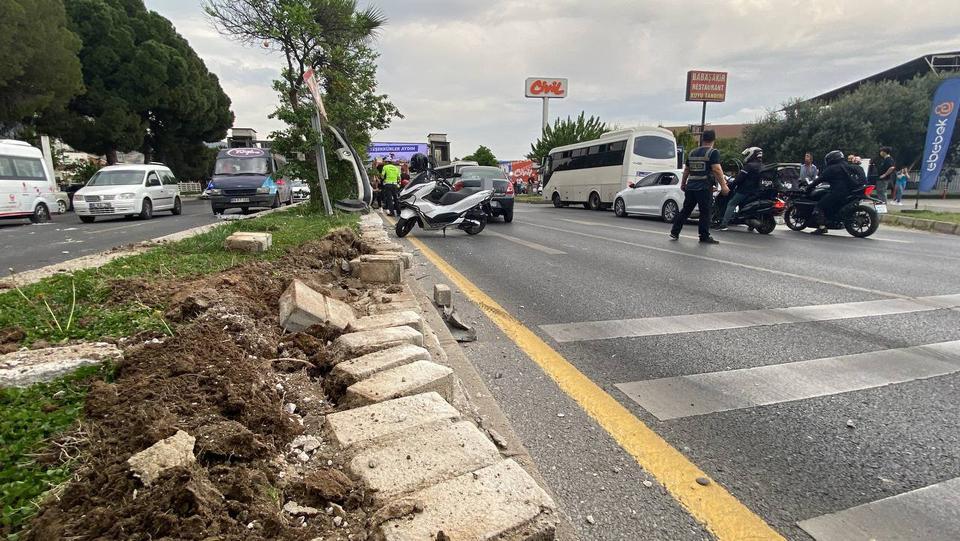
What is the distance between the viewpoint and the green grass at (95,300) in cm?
264

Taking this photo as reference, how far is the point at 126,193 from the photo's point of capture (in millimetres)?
16031

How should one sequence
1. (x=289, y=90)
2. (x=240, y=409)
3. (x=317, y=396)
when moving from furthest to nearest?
1. (x=289, y=90)
2. (x=317, y=396)
3. (x=240, y=409)

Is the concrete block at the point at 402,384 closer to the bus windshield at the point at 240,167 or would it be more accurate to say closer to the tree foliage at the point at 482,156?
the bus windshield at the point at 240,167

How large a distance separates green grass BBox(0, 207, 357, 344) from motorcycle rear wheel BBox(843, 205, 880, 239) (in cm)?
1153

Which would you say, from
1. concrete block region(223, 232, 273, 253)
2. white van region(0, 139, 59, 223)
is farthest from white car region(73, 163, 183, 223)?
concrete block region(223, 232, 273, 253)

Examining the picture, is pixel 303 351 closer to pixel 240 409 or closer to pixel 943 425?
pixel 240 409

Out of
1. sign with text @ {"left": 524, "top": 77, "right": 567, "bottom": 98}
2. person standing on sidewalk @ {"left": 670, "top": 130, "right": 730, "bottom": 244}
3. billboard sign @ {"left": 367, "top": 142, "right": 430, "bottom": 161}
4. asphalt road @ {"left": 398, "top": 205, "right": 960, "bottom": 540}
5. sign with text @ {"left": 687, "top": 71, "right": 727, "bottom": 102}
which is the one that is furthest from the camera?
sign with text @ {"left": 524, "top": 77, "right": 567, "bottom": 98}

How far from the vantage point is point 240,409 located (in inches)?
76.2

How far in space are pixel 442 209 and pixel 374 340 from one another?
27.2ft

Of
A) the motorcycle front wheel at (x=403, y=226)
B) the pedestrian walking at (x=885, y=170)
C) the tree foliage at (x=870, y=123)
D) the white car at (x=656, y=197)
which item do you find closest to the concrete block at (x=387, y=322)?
the motorcycle front wheel at (x=403, y=226)

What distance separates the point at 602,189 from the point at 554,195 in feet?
16.8

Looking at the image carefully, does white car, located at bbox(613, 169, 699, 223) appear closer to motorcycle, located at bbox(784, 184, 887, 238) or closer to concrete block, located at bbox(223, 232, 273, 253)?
motorcycle, located at bbox(784, 184, 887, 238)

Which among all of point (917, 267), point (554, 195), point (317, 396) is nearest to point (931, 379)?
point (317, 396)

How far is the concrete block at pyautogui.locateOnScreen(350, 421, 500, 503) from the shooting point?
1.63 m
